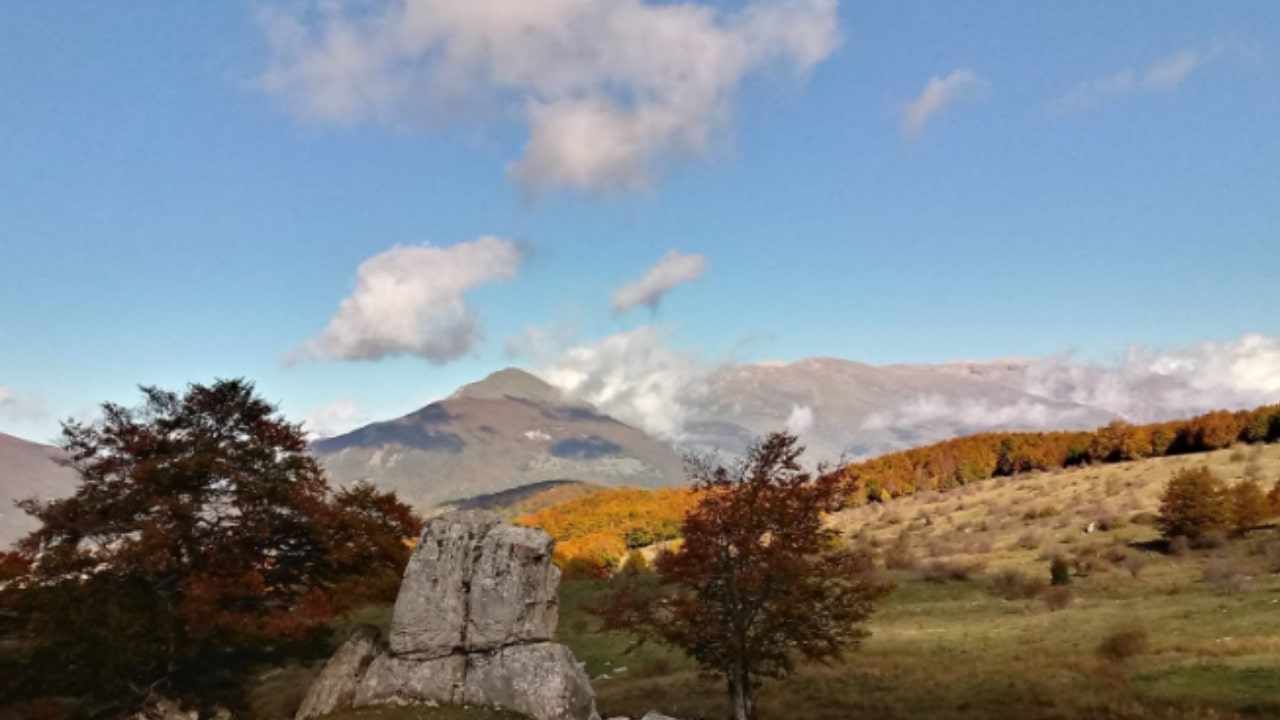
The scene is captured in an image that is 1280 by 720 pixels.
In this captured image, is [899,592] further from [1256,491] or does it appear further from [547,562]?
[547,562]

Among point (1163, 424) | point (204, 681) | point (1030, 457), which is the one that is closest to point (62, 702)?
point (204, 681)

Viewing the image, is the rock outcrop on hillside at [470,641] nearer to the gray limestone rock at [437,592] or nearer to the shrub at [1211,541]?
the gray limestone rock at [437,592]

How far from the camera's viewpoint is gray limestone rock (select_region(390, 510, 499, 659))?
31.5 metres

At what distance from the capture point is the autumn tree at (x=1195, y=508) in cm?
7144

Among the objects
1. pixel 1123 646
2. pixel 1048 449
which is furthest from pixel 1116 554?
pixel 1048 449

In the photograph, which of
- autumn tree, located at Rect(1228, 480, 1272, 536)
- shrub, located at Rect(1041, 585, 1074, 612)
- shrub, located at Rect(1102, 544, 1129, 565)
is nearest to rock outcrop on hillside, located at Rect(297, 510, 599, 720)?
shrub, located at Rect(1041, 585, 1074, 612)

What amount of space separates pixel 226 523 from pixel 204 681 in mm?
8021

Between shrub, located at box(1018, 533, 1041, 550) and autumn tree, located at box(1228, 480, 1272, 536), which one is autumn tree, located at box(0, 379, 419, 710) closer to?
shrub, located at box(1018, 533, 1041, 550)

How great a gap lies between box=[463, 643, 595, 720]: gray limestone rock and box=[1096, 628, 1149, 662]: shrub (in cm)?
2633

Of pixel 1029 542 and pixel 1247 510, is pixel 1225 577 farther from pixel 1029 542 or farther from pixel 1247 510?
pixel 1029 542

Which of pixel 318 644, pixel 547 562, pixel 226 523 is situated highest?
pixel 226 523

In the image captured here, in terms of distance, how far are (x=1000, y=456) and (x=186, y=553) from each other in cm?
17287

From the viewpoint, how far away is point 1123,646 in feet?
123

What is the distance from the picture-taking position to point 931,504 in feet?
463
